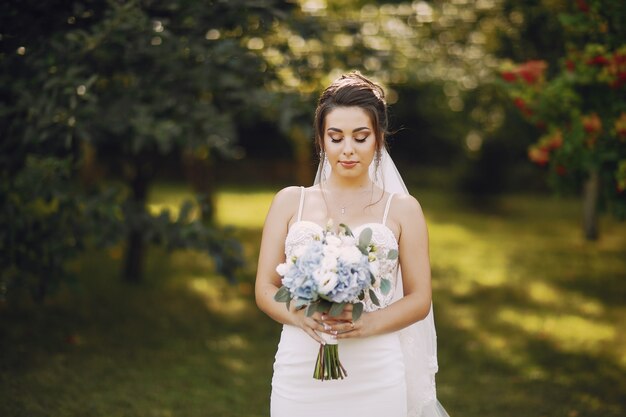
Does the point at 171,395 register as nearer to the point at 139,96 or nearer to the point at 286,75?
the point at 139,96

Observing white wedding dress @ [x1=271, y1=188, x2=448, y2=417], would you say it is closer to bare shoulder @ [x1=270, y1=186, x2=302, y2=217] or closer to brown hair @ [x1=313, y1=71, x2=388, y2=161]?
bare shoulder @ [x1=270, y1=186, x2=302, y2=217]

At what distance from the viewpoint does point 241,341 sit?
7.61 m

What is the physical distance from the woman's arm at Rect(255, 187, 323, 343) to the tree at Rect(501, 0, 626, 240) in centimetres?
320

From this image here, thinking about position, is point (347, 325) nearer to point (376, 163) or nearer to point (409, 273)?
point (409, 273)

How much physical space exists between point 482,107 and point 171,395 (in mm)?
7037

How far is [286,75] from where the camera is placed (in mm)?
7559

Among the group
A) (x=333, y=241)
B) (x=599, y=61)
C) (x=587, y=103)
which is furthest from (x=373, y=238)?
(x=587, y=103)

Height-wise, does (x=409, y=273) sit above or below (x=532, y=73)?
below

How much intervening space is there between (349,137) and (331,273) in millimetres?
678

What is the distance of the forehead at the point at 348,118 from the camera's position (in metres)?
3.01

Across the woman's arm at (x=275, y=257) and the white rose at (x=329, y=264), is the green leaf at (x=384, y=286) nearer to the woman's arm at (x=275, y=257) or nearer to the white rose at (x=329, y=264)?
the white rose at (x=329, y=264)

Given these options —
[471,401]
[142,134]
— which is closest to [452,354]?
[471,401]

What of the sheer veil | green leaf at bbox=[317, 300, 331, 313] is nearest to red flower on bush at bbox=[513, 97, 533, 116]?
the sheer veil

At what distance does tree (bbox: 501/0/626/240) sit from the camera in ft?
18.4
